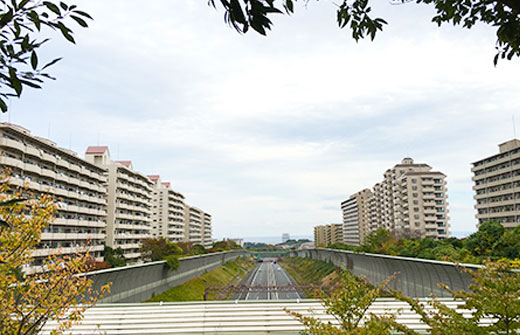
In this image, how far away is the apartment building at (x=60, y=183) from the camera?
119ft

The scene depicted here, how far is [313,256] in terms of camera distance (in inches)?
3770

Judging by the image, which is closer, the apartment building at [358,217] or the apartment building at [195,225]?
the apartment building at [195,225]

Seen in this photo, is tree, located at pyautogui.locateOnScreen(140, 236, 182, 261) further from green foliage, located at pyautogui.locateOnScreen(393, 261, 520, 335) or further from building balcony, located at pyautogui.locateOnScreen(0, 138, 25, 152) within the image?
green foliage, located at pyautogui.locateOnScreen(393, 261, 520, 335)

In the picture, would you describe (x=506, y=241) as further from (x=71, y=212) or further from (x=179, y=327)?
(x=71, y=212)

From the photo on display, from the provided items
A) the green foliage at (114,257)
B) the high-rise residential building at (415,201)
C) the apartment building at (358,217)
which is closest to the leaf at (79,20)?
the green foliage at (114,257)

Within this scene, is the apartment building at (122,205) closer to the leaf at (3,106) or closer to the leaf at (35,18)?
the leaf at (3,106)

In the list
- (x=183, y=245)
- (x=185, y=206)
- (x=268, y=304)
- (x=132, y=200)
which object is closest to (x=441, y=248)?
(x=268, y=304)

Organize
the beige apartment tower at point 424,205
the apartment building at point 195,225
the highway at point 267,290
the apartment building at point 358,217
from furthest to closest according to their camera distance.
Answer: the apartment building at point 358,217, the apartment building at point 195,225, the beige apartment tower at point 424,205, the highway at point 267,290

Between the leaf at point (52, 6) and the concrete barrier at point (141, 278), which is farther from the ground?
the leaf at point (52, 6)

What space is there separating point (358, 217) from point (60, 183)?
383ft

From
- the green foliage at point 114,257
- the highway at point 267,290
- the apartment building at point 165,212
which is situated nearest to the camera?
the green foliage at point 114,257

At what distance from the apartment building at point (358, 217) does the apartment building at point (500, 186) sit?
182ft

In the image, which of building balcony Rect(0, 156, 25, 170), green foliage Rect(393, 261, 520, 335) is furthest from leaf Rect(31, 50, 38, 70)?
building balcony Rect(0, 156, 25, 170)

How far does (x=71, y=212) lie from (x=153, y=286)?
20.5m
